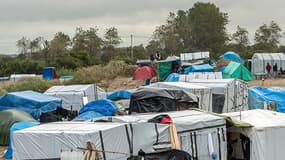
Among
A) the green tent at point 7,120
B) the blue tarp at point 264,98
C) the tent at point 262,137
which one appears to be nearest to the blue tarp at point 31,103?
the green tent at point 7,120

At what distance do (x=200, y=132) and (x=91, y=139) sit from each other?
3.19 m

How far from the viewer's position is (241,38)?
234 ft

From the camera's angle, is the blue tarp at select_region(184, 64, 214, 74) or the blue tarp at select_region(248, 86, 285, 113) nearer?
the blue tarp at select_region(248, 86, 285, 113)

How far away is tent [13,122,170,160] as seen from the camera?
10352mm

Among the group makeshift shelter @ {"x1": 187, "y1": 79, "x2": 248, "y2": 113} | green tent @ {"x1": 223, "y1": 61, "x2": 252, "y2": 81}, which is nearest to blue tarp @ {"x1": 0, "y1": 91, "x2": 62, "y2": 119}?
makeshift shelter @ {"x1": 187, "y1": 79, "x2": 248, "y2": 113}

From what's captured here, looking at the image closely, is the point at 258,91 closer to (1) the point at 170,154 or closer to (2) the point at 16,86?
(1) the point at 170,154

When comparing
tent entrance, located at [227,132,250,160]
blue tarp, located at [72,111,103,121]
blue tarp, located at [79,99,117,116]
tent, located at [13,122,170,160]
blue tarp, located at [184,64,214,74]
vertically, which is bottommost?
tent entrance, located at [227,132,250,160]

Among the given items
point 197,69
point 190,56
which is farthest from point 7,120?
point 190,56

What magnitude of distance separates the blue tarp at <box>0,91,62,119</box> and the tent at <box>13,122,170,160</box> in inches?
409

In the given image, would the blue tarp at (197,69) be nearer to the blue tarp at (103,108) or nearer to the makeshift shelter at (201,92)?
the makeshift shelter at (201,92)

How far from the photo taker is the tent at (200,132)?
12164 millimetres

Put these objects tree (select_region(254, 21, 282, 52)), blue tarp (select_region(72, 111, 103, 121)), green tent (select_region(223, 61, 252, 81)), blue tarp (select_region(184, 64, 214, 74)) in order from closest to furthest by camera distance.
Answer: blue tarp (select_region(72, 111, 103, 121)) → blue tarp (select_region(184, 64, 214, 74)) → green tent (select_region(223, 61, 252, 81)) → tree (select_region(254, 21, 282, 52))

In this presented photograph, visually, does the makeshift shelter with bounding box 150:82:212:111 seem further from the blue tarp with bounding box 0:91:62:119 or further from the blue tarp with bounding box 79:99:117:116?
the blue tarp with bounding box 0:91:62:119

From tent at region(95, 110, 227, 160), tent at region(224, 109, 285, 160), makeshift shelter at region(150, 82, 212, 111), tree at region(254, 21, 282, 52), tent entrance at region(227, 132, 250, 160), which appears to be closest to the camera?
tent at region(95, 110, 227, 160)
